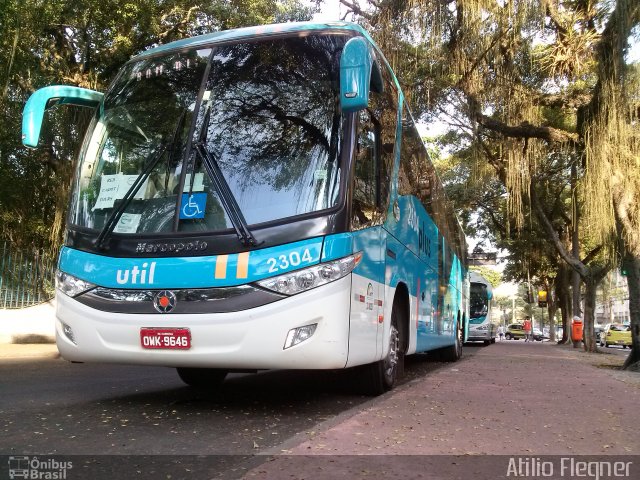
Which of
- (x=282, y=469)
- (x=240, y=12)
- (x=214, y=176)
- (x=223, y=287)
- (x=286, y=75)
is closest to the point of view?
(x=282, y=469)

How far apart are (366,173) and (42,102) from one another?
2.99m

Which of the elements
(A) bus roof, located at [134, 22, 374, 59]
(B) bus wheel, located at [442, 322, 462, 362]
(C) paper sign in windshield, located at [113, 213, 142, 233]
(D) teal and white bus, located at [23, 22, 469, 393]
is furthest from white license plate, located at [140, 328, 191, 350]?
(B) bus wheel, located at [442, 322, 462, 362]

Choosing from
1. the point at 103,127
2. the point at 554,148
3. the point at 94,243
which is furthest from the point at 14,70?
the point at 554,148

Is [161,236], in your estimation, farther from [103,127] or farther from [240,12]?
[240,12]

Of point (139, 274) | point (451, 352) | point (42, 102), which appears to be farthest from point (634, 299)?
point (42, 102)

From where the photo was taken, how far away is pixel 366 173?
5.46 m

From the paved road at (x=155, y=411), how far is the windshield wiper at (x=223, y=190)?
1.47 meters

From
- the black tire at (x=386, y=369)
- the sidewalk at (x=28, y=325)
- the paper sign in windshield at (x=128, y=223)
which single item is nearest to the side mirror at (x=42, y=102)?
the paper sign in windshield at (x=128, y=223)

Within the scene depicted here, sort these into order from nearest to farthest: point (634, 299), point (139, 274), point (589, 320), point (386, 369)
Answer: point (139, 274) → point (386, 369) → point (634, 299) → point (589, 320)

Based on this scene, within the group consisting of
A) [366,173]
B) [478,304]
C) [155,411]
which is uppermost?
[366,173]

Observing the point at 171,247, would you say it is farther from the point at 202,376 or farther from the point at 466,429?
the point at 466,429

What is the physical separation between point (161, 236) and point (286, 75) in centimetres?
183

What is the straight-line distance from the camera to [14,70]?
510 inches

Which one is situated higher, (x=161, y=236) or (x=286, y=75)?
(x=286, y=75)
